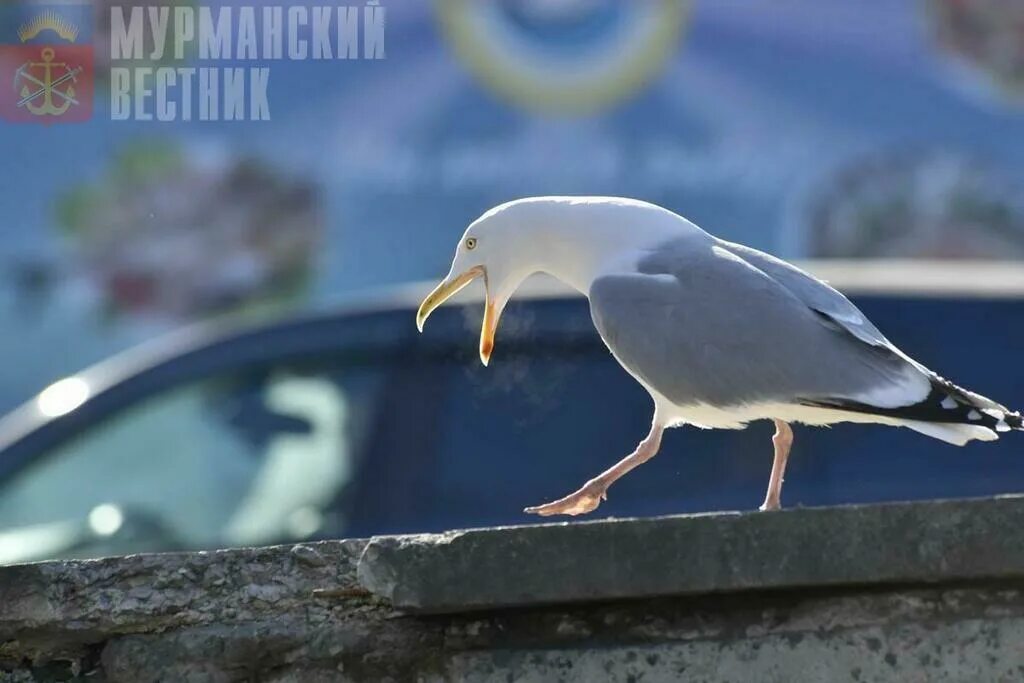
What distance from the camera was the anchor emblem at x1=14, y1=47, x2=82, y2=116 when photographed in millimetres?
5207

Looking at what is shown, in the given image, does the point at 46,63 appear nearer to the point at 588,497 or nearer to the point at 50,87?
the point at 50,87

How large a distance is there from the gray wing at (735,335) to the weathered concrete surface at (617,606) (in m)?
0.65

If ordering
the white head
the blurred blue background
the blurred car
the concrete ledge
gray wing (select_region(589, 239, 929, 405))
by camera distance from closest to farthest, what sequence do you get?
the concrete ledge
gray wing (select_region(589, 239, 929, 405))
the white head
the blurred car
the blurred blue background

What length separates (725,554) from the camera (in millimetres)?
1933

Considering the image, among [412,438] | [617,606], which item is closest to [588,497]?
[617,606]

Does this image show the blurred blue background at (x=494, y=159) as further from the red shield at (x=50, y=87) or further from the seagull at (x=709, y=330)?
the seagull at (x=709, y=330)

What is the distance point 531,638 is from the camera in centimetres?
200

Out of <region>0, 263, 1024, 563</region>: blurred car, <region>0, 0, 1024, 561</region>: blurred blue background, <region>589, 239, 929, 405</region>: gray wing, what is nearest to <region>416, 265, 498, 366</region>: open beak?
<region>589, 239, 929, 405</region>: gray wing

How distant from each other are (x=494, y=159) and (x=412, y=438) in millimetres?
1436

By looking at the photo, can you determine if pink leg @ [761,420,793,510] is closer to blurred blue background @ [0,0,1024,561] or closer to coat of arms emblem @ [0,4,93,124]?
blurred blue background @ [0,0,1024,561]

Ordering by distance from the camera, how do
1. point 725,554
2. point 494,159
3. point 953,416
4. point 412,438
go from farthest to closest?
1. point 494,159
2. point 412,438
3. point 953,416
4. point 725,554

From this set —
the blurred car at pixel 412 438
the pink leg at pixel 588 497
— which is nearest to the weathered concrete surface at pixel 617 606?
the pink leg at pixel 588 497

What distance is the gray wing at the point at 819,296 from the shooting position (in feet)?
8.72

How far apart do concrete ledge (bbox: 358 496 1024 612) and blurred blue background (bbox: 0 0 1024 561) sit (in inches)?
116
